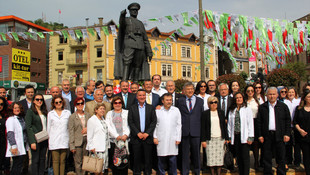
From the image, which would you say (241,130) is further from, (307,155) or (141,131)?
(141,131)

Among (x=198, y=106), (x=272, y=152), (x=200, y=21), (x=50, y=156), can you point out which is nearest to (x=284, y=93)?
(x=272, y=152)

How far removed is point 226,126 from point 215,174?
955mm

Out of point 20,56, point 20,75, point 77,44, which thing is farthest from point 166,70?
point 20,56

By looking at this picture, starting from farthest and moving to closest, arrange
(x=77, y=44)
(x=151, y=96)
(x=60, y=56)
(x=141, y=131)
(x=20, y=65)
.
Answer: (x=60, y=56) < (x=77, y=44) < (x=20, y=65) < (x=151, y=96) < (x=141, y=131)

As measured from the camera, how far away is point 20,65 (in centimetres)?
3522

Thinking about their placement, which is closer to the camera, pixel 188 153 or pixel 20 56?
pixel 188 153

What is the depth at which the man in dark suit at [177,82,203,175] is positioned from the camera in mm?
5109

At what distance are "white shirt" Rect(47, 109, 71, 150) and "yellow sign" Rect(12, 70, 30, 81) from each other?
33.0 meters

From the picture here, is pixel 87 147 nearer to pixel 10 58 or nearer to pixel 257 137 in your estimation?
pixel 257 137

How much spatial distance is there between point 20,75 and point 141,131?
3471cm

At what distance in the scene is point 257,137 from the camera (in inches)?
207

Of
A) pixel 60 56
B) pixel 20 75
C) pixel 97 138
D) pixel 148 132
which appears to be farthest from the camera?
pixel 60 56

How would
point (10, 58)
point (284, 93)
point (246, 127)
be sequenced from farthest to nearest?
point (10, 58)
point (284, 93)
point (246, 127)

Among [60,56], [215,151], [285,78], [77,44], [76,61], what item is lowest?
[215,151]
